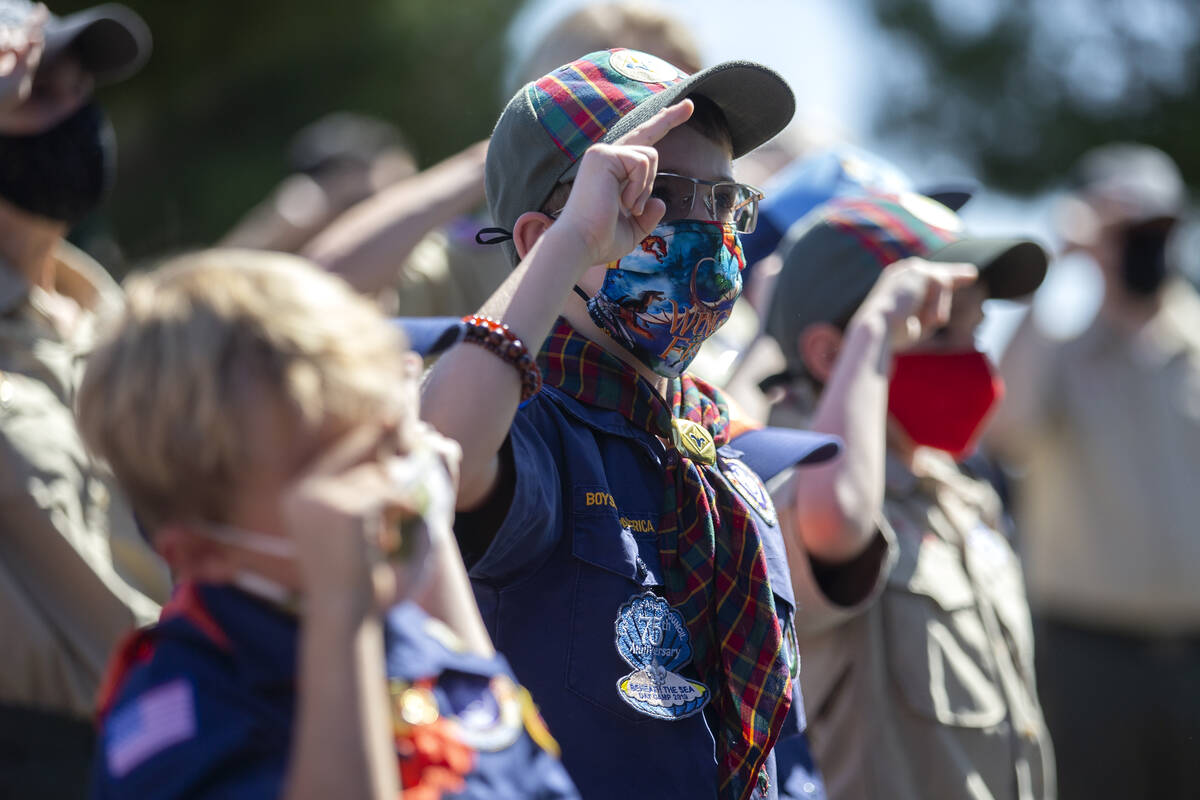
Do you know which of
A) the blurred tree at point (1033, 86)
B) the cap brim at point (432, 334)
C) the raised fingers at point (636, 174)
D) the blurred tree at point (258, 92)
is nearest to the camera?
the cap brim at point (432, 334)

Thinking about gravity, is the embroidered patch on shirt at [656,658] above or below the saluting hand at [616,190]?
below

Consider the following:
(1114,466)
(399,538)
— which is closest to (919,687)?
(399,538)

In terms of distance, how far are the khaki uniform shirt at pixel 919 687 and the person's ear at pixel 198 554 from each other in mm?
1493

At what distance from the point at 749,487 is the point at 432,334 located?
27.2 inches

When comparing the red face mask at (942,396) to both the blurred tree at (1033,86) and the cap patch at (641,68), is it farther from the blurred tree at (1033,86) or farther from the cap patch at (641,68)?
the blurred tree at (1033,86)

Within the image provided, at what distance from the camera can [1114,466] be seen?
19.1 feet

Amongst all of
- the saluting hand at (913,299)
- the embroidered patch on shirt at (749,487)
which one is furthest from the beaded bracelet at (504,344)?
the saluting hand at (913,299)

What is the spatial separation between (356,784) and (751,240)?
2.76 m

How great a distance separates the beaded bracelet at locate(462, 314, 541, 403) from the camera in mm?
1833

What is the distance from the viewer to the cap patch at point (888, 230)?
322 cm

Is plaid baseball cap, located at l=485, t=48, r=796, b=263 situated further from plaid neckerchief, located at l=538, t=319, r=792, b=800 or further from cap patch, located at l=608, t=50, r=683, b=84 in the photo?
plaid neckerchief, located at l=538, t=319, r=792, b=800

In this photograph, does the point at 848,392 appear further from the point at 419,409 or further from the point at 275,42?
the point at 275,42

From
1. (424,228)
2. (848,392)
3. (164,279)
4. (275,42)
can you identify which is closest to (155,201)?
(275,42)

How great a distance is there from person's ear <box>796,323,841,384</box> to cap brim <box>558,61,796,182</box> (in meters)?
0.93
